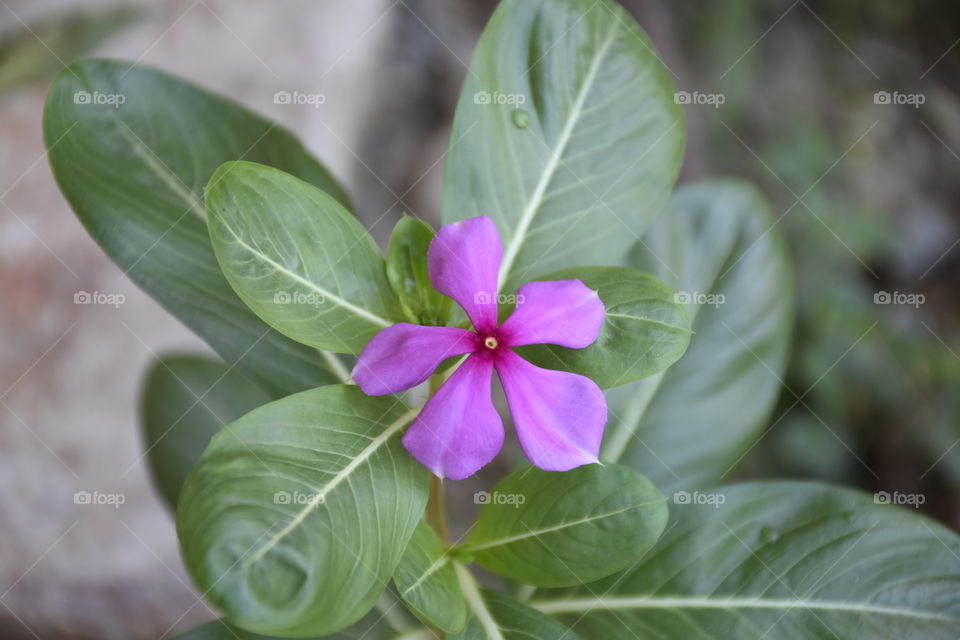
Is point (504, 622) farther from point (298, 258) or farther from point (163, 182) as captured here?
point (163, 182)

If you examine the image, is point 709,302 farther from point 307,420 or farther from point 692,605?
point 307,420

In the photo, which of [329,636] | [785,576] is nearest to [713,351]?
[785,576]

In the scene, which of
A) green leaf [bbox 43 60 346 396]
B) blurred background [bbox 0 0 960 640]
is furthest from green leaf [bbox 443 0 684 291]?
blurred background [bbox 0 0 960 640]

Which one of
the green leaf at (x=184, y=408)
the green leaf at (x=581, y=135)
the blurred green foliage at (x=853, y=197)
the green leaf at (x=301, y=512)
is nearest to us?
the green leaf at (x=301, y=512)

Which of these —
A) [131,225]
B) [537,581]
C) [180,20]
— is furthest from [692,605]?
[180,20]

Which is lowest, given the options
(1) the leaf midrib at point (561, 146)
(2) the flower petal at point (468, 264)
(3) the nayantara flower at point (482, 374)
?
(3) the nayantara flower at point (482, 374)

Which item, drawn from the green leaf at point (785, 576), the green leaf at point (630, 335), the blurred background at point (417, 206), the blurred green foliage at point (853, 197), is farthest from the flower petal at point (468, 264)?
the blurred green foliage at point (853, 197)

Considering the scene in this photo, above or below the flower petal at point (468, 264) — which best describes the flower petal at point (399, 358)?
below

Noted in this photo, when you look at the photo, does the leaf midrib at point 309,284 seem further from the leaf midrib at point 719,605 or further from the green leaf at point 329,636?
the leaf midrib at point 719,605
